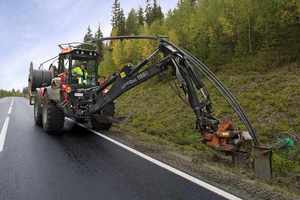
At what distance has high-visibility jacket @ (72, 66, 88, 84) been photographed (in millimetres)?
11758

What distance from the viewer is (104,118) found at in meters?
11.2

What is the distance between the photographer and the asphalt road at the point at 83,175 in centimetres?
531

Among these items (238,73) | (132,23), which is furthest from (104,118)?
(132,23)

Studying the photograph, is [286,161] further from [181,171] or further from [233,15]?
[233,15]

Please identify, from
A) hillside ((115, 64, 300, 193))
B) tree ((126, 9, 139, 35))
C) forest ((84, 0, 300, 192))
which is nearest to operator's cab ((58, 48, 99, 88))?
forest ((84, 0, 300, 192))

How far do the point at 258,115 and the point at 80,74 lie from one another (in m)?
8.72

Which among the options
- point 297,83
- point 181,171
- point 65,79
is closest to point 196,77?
point 181,171

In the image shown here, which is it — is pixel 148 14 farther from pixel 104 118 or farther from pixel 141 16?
pixel 104 118

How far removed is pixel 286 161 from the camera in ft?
30.5

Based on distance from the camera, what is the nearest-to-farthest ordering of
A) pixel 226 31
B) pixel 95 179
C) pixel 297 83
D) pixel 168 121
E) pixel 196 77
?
1. pixel 95 179
2. pixel 196 77
3. pixel 168 121
4. pixel 297 83
5. pixel 226 31

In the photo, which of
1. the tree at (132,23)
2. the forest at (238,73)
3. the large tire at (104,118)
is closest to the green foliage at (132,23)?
the tree at (132,23)

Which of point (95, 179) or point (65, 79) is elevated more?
point (65, 79)

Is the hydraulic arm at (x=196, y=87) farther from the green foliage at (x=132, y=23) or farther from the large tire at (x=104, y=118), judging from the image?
the green foliage at (x=132, y=23)

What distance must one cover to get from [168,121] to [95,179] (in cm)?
1159
